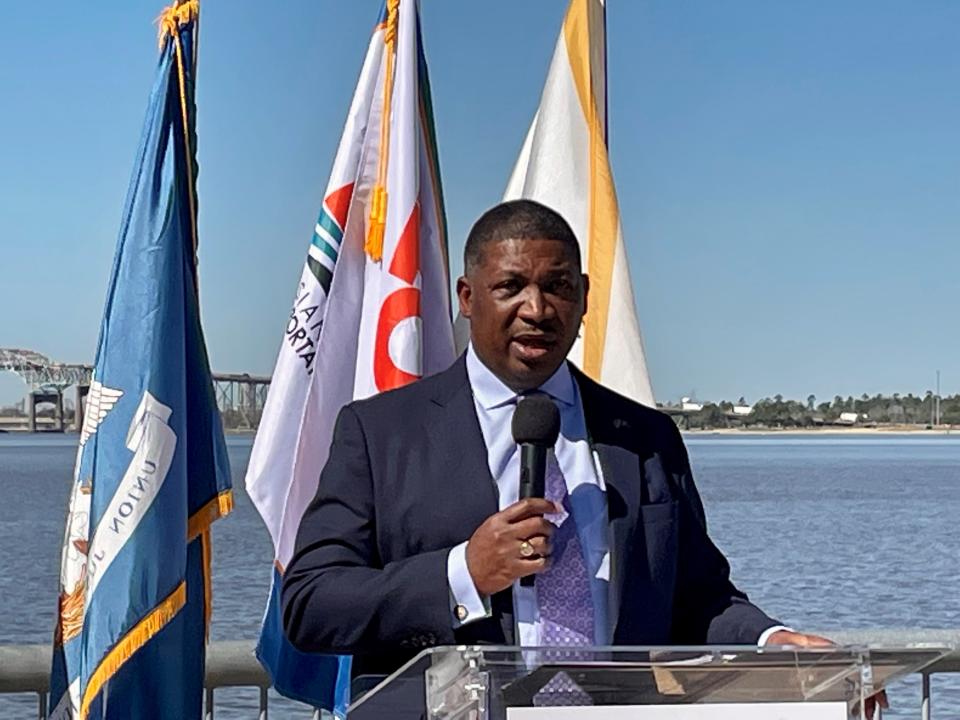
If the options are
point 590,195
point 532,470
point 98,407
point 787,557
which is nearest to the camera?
point 532,470

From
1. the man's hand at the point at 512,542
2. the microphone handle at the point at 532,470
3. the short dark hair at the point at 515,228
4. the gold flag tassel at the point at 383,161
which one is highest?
the gold flag tassel at the point at 383,161

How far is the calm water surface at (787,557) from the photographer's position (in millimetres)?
17062

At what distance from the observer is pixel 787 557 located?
88.4 feet

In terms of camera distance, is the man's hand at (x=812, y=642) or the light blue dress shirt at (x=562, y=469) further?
the light blue dress shirt at (x=562, y=469)

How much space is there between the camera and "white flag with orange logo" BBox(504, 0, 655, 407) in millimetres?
4730

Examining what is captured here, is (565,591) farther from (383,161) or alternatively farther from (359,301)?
(383,161)

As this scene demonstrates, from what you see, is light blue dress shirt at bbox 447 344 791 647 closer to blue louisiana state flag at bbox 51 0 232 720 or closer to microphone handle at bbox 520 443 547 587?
microphone handle at bbox 520 443 547 587

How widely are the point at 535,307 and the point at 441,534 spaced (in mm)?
409

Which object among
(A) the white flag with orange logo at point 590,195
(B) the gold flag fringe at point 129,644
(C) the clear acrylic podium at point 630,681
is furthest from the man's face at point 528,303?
(A) the white flag with orange logo at point 590,195

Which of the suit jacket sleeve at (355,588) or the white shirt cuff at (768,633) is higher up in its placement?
the suit jacket sleeve at (355,588)

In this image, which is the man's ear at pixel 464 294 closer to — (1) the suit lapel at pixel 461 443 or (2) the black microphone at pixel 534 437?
(1) the suit lapel at pixel 461 443

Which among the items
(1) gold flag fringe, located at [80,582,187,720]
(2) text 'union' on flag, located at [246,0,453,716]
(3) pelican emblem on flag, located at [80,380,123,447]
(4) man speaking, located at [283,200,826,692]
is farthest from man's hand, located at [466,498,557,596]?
(3) pelican emblem on flag, located at [80,380,123,447]

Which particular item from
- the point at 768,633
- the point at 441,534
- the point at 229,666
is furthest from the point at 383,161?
the point at 768,633

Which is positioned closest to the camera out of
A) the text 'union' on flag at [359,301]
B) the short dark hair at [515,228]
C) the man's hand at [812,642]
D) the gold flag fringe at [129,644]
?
the man's hand at [812,642]
